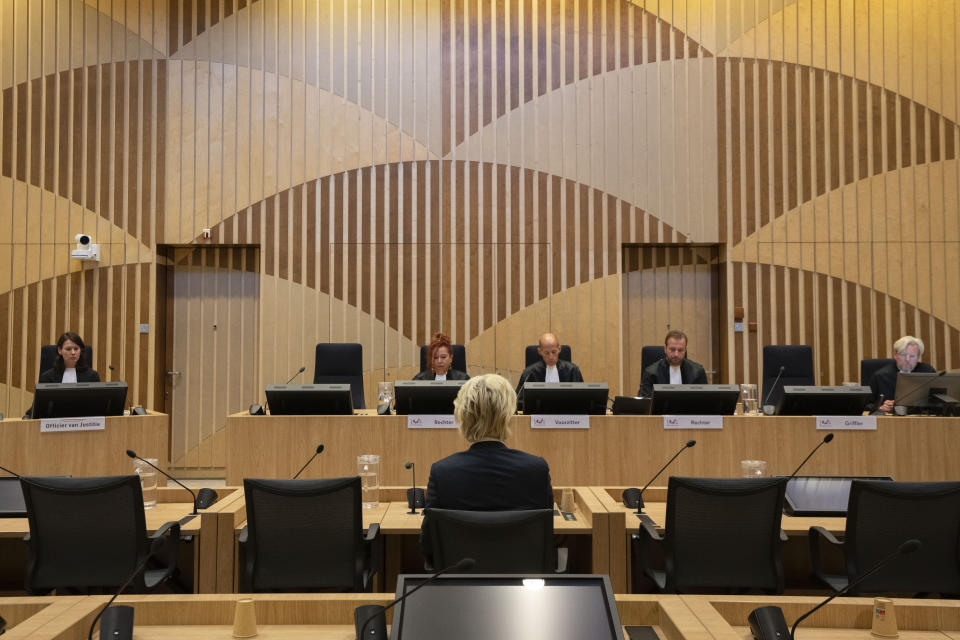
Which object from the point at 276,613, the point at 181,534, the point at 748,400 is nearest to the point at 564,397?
the point at 748,400

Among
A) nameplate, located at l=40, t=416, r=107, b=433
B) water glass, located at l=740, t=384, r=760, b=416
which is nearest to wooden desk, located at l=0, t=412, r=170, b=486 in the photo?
nameplate, located at l=40, t=416, r=107, b=433

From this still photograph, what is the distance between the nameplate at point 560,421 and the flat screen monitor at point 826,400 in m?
1.08

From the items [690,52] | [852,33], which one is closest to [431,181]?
[690,52]

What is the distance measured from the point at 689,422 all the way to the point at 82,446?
330cm

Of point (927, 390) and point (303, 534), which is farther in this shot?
point (927, 390)

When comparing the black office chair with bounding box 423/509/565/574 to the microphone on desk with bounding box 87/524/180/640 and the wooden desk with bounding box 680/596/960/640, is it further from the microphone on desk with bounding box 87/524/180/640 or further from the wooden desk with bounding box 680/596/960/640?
the microphone on desk with bounding box 87/524/180/640

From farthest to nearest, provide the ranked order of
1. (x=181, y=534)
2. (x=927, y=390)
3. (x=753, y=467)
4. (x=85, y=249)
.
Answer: (x=85, y=249), (x=927, y=390), (x=753, y=467), (x=181, y=534)


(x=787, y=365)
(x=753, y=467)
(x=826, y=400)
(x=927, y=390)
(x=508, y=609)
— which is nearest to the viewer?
(x=508, y=609)

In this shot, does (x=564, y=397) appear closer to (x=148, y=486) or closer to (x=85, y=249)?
(x=148, y=486)

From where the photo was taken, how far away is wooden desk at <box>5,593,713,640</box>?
1688 mm

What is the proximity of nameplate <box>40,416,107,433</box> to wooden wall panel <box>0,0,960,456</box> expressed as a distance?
2700 mm

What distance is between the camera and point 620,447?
3.99 metres

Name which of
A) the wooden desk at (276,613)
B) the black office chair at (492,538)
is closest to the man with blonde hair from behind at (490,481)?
the black office chair at (492,538)

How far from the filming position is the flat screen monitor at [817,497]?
320 centimetres
